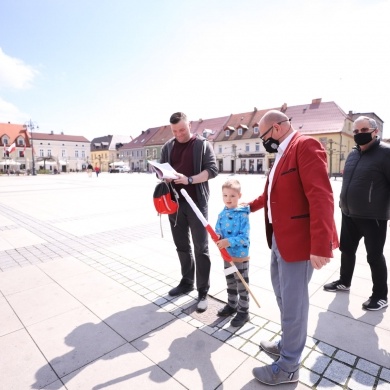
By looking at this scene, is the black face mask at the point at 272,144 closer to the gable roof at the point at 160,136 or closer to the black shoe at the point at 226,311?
the black shoe at the point at 226,311

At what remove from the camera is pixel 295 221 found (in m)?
1.94

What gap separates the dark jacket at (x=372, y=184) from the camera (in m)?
2.97

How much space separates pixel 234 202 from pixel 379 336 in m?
1.84

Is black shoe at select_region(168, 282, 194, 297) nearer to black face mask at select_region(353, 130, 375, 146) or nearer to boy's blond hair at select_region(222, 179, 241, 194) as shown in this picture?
boy's blond hair at select_region(222, 179, 241, 194)

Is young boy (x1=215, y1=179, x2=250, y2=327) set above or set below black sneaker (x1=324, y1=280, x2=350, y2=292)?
above

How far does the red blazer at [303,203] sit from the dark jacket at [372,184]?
1397 millimetres

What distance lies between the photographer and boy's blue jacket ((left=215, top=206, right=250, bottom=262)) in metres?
2.68

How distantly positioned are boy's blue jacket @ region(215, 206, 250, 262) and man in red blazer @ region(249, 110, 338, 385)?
48 cm

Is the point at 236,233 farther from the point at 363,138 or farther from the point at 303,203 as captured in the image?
the point at 363,138

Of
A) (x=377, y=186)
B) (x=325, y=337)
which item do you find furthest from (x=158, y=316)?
(x=377, y=186)

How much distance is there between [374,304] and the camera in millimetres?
3090

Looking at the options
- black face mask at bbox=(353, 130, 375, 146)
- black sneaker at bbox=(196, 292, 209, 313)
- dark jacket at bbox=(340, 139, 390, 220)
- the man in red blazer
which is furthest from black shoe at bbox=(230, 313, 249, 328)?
black face mask at bbox=(353, 130, 375, 146)

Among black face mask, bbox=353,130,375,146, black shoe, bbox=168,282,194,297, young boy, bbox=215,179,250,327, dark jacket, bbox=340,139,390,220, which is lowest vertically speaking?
black shoe, bbox=168,282,194,297

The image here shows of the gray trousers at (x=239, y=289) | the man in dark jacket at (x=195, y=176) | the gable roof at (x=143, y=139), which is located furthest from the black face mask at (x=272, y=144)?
the gable roof at (x=143, y=139)
